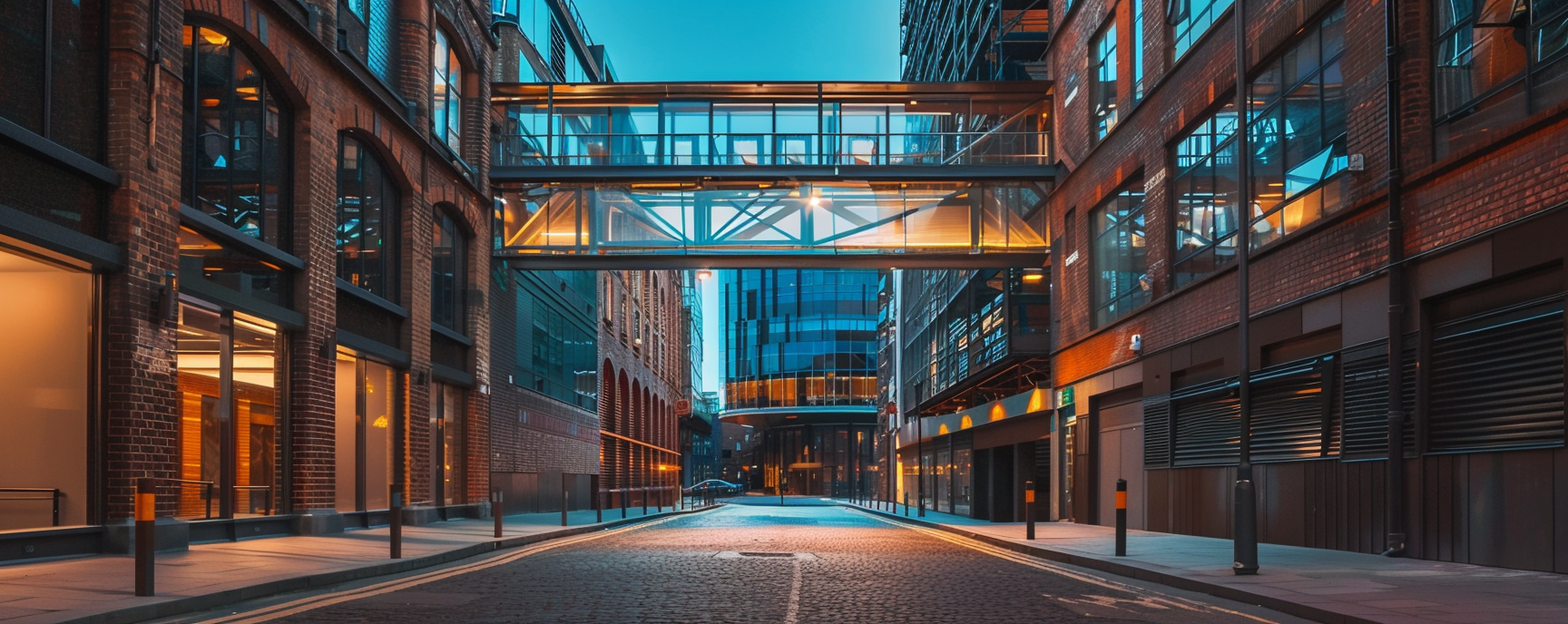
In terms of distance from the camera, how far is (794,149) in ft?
110

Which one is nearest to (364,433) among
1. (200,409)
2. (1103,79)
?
(200,409)

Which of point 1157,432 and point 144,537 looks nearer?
point 144,537

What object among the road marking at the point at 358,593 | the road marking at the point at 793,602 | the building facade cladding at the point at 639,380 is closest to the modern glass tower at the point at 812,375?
the building facade cladding at the point at 639,380

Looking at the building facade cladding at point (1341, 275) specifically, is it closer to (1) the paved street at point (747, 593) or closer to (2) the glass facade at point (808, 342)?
(1) the paved street at point (747, 593)

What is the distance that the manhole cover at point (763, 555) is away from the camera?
17486 millimetres

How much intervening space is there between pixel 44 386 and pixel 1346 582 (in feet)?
44.9

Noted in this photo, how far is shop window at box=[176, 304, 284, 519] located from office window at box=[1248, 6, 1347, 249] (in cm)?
1512

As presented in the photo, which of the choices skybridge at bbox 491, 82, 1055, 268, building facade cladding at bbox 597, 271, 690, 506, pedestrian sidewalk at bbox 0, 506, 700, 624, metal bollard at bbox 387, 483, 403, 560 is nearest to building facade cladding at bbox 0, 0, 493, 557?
pedestrian sidewalk at bbox 0, 506, 700, 624

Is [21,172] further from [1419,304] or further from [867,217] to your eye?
[867,217]

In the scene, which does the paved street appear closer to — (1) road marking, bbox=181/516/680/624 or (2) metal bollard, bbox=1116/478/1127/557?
(1) road marking, bbox=181/516/680/624

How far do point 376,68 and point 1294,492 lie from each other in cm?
1777

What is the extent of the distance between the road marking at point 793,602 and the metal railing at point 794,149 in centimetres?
1986

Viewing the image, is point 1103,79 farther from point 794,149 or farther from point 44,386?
point 44,386

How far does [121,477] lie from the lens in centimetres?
1484
